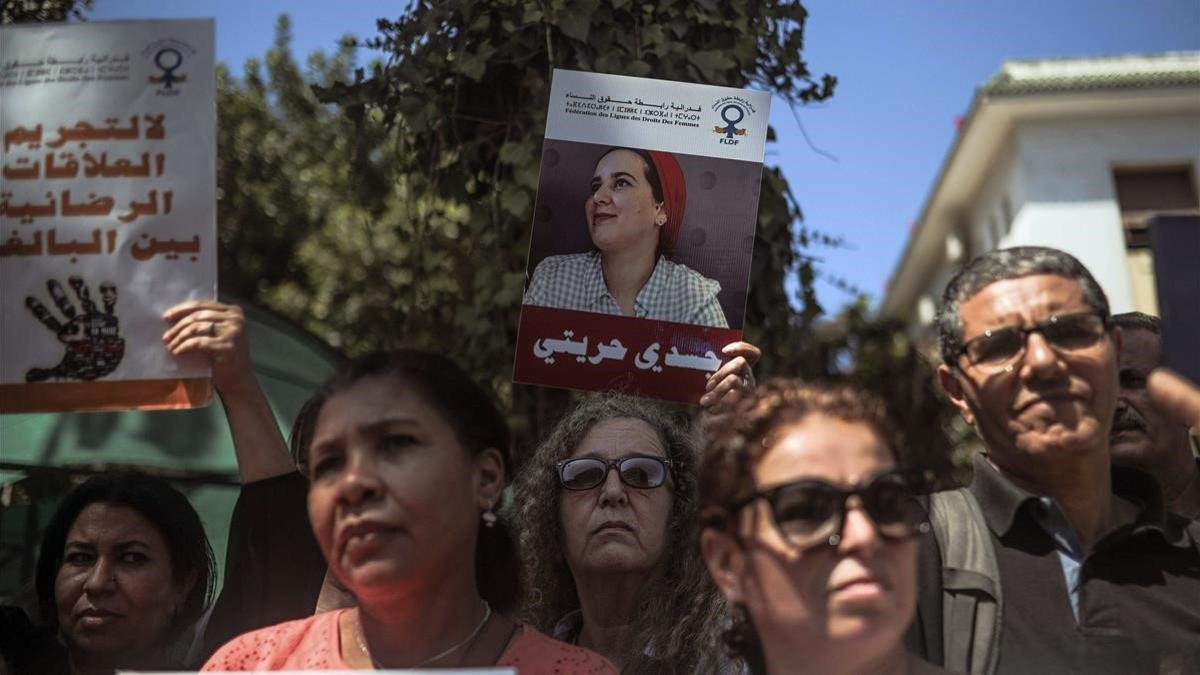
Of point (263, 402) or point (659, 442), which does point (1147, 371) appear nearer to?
point (659, 442)

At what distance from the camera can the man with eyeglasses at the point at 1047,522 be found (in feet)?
6.93

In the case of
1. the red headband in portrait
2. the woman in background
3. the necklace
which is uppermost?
the red headband in portrait

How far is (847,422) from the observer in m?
1.86

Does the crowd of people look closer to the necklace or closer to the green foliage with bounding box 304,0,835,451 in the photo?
the necklace

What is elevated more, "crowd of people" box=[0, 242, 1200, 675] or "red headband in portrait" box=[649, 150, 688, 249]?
"red headband in portrait" box=[649, 150, 688, 249]

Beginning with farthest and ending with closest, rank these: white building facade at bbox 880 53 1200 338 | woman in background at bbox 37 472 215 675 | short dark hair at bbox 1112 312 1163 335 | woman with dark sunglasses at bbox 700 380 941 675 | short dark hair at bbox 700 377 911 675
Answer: white building facade at bbox 880 53 1200 338, short dark hair at bbox 1112 312 1163 335, woman in background at bbox 37 472 215 675, short dark hair at bbox 700 377 911 675, woman with dark sunglasses at bbox 700 380 941 675

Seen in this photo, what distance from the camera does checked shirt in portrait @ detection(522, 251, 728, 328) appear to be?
2.84 meters

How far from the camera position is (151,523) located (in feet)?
9.23

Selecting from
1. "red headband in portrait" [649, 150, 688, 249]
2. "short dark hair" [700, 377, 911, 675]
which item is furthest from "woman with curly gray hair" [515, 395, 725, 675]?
"short dark hair" [700, 377, 911, 675]

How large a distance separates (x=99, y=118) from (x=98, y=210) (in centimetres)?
21

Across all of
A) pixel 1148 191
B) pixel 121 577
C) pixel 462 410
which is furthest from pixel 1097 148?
pixel 462 410

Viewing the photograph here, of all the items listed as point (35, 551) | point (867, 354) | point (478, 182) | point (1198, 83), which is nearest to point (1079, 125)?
point (1198, 83)

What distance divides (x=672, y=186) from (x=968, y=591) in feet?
3.81

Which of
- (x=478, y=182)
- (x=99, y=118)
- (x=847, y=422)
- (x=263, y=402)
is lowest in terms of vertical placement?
(x=847, y=422)
